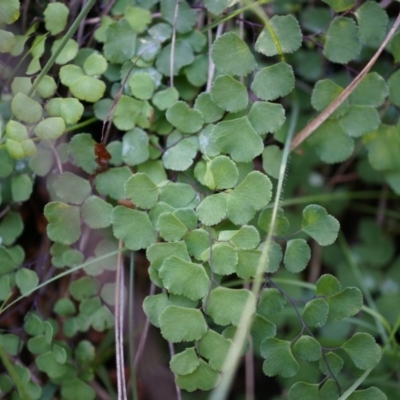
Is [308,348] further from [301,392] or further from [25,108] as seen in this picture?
[25,108]

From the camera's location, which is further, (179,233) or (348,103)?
(348,103)

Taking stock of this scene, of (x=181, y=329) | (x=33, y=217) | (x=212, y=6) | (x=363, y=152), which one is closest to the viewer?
(x=181, y=329)

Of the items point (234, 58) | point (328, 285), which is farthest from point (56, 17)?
point (328, 285)

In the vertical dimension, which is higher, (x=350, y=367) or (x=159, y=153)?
(x=159, y=153)

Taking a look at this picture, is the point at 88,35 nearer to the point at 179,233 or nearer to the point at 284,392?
the point at 179,233

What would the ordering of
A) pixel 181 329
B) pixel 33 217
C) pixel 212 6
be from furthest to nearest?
pixel 33 217, pixel 212 6, pixel 181 329

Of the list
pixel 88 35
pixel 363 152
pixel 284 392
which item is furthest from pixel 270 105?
pixel 284 392

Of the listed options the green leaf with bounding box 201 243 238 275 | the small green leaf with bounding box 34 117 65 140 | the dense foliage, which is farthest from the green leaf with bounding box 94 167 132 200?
the green leaf with bounding box 201 243 238 275

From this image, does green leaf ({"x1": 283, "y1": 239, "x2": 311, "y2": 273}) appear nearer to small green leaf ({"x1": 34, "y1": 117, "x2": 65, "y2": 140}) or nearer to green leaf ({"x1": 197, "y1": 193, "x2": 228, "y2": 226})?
green leaf ({"x1": 197, "y1": 193, "x2": 228, "y2": 226})
